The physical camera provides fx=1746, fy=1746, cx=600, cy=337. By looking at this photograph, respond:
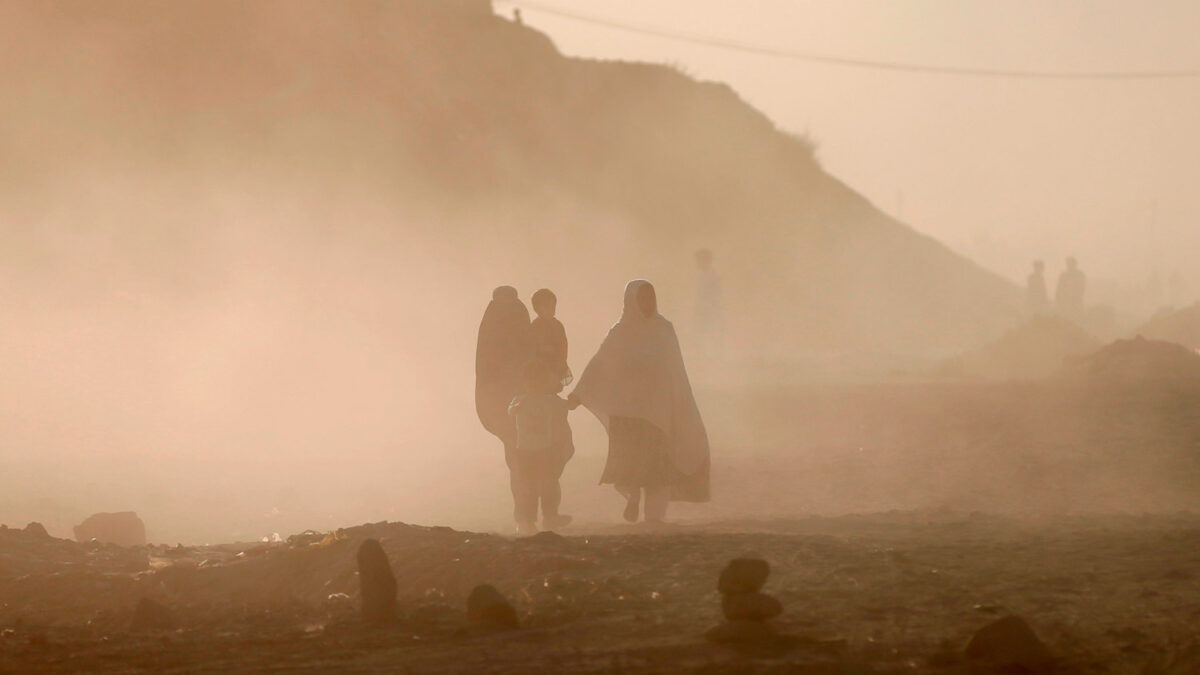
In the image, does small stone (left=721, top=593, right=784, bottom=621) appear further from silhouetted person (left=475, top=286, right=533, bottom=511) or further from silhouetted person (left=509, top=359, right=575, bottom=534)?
silhouetted person (left=475, top=286, right=533, bottom=511)

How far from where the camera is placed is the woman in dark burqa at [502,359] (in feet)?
43.2

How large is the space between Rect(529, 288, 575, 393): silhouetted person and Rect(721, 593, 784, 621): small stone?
5217 mm

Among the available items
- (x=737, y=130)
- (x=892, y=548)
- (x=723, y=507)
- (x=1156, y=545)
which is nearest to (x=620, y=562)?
(x=892, y=548)

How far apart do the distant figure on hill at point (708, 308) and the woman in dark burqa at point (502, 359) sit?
1282 cm

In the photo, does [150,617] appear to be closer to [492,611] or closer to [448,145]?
[492,611]

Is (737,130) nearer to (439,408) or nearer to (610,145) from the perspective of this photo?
(610,145)

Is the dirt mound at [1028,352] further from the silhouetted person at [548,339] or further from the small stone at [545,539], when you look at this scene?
the small stone at [545,539]

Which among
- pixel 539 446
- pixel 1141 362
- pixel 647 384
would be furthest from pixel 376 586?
pixel 1141 362

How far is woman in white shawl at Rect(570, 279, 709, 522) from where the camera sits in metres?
12.5

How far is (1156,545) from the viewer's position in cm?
1000

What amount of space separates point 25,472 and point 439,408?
8903mm

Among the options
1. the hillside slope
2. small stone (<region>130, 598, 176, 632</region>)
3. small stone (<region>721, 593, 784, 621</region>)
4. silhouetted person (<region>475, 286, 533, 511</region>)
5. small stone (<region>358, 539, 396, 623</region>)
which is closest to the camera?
small stone (<region>721, 593, 784, 621</region>)

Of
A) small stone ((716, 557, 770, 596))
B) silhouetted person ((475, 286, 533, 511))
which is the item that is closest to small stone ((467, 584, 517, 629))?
small stone ((716, 557, 770, 596))

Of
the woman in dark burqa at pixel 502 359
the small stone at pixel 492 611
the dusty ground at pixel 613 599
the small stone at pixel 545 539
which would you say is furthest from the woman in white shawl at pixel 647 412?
the small stone at pixel 492 611
